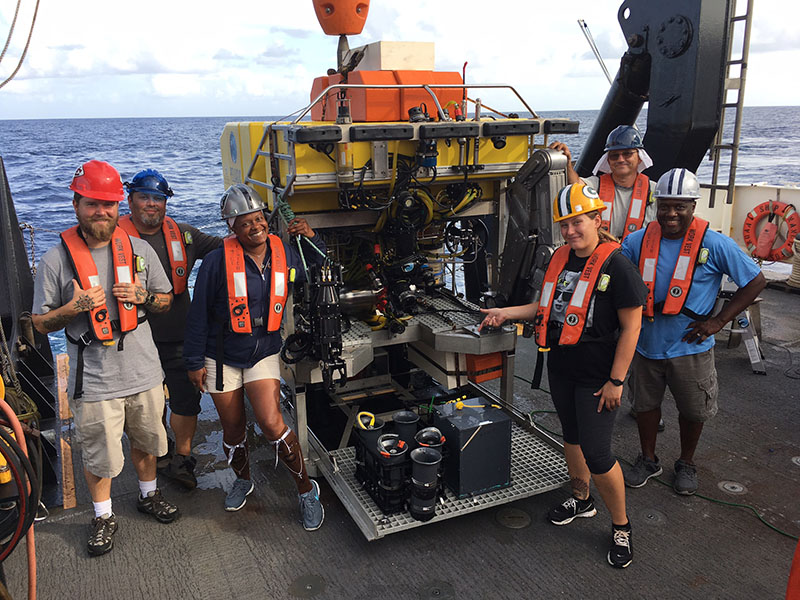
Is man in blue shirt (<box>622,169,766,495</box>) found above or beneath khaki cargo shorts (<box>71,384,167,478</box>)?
above

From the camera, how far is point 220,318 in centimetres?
361

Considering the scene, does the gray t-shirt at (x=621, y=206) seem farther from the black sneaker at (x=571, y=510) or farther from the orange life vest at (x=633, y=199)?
the black sneaker at (x=571, y=510)

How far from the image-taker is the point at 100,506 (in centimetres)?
365

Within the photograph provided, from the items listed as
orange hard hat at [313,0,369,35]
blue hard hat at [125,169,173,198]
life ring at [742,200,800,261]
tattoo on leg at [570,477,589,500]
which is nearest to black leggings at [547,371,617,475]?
tattoo on leg at [570,477,589,500]

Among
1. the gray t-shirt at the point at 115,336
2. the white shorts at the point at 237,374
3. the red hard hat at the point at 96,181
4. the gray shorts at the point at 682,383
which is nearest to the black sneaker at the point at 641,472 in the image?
the gray shorts at the point at 682,383

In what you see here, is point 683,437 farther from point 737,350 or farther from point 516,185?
point 737,350

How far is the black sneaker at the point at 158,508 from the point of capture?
12.6 feet

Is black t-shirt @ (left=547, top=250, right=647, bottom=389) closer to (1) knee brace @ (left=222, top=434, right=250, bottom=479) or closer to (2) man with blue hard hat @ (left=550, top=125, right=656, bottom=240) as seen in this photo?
(2) man with blue hard hat @ (left=550, top=125, right=656, bottom=240)

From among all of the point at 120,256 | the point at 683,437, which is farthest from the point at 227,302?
the point at 683,437

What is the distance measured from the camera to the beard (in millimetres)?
3309

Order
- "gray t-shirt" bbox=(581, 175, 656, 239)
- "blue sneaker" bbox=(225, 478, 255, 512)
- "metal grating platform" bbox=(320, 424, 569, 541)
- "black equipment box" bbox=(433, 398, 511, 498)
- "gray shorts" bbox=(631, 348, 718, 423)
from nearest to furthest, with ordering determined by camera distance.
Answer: "metal grating platform" bbox=(320, 424, 569, 541) → "black equipment box" bbox=(433, 398, 511, 498) → "gray shorts" bbox=(631, 348, 718, 423) → "blue sneaker" bbox=(225, 478, 255, 512) → "gray t-shirt" bbox=(581, 175, 656, 239)

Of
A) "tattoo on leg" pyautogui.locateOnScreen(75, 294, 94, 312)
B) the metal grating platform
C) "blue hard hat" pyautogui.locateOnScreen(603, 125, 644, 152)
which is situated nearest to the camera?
"tattoo on leg" pyautogui.locateOnScreen(75, 294, 94, 312)

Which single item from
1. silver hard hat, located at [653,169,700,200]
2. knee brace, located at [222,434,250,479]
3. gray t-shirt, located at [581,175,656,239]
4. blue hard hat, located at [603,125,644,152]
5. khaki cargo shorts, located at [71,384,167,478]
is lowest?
knee brace, located at [222,434,250,479]

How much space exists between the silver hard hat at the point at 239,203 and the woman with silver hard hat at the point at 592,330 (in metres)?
1.70
